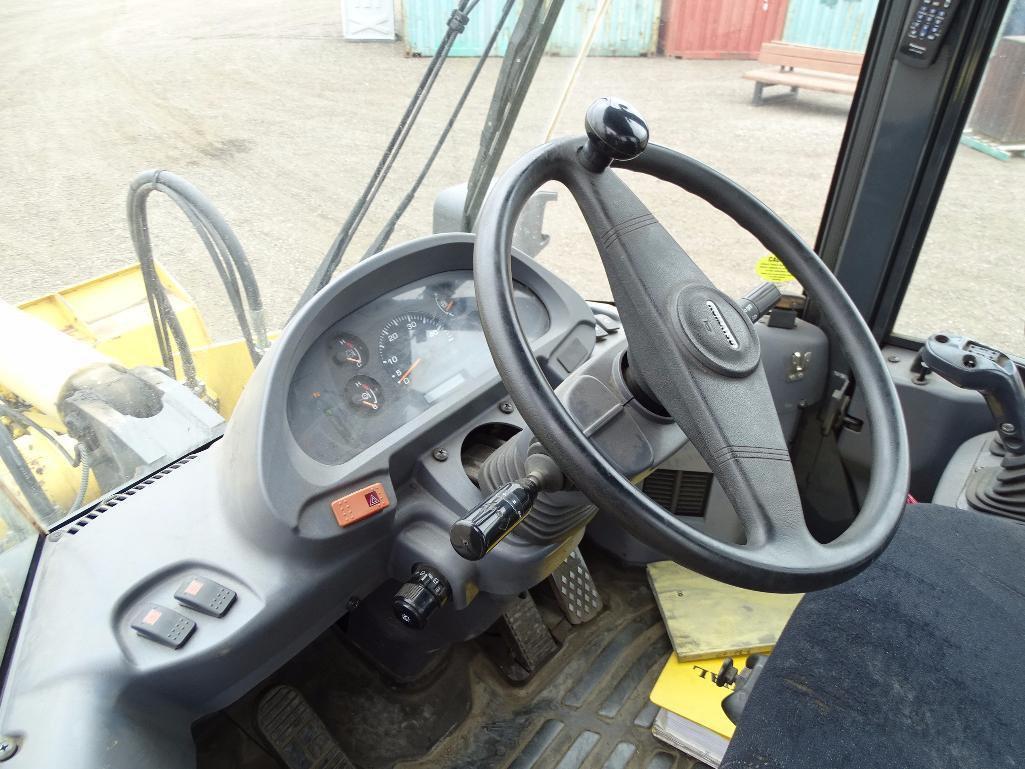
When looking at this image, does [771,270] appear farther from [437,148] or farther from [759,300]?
[437,148]

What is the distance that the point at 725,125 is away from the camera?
115 inches

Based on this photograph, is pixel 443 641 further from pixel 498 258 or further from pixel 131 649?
pixel 498 258

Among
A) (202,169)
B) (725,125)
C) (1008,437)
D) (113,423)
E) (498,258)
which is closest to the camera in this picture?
(498,258)

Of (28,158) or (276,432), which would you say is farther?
(28,158)

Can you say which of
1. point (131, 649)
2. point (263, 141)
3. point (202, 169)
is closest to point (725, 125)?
point (263, 141)

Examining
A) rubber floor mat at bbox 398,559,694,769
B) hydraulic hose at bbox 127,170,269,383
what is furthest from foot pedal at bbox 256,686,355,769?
hydraulic hose at bbox 127,170,269,383

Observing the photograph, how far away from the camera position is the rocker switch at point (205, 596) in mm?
985

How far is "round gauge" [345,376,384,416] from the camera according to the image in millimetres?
1190

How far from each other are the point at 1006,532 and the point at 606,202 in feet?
3.15

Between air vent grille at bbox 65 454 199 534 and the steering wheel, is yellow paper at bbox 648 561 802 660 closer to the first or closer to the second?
the steering wheel

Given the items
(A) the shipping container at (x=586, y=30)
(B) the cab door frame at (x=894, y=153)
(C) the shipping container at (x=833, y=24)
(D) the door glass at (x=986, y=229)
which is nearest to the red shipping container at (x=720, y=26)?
(C) the shipping container at (x=833, y=24)

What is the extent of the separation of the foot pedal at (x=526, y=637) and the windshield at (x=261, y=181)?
741mm

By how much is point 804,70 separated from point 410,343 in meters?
1.68

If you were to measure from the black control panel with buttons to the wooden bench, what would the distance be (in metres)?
0.12
